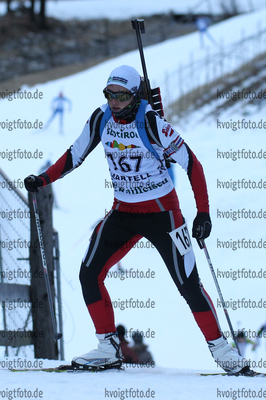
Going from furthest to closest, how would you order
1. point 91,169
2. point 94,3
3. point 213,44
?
point 94,3
point 213,44
point 91,169

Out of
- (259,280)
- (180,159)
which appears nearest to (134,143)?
(180,159)

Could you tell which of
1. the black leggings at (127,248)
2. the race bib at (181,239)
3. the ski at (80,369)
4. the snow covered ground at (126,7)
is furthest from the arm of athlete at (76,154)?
the snow covered ground at (126,7)

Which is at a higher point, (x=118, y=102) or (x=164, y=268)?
(x=118, y=102)

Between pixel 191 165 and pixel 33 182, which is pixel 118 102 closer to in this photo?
pixel 191 165

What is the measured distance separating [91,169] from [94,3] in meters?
35.8

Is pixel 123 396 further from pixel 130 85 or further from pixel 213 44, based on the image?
pixel 213 44

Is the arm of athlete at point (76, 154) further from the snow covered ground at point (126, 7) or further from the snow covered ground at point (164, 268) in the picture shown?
the snow covered ground at point (126, 7)

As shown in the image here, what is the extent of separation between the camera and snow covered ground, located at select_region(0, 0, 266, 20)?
137 feet

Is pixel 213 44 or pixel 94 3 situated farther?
pixel 94 3

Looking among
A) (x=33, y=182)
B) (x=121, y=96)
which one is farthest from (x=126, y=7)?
(x=121, y=96)

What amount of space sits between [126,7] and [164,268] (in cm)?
4010

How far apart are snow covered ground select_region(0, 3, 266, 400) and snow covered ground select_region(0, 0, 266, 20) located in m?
24.0

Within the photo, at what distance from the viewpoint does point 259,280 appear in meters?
8.97

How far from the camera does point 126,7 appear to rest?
4653 centimetres
